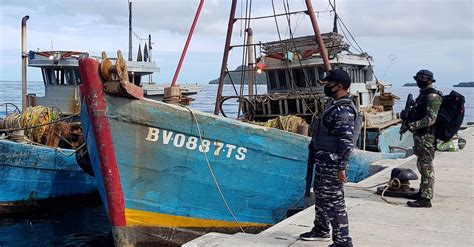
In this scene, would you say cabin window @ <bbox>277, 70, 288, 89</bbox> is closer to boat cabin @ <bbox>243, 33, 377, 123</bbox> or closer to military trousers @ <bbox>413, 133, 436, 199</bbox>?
boat cabin @ <bbox>243, 33, 377, 123</bbox>

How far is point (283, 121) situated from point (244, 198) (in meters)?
2.26

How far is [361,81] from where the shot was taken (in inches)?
558

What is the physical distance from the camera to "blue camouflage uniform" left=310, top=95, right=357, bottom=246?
4633 millimetres

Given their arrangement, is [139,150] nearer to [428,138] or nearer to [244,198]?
[244,198]

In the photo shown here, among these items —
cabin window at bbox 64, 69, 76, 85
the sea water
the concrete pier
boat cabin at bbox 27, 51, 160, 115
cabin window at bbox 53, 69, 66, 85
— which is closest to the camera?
the concrete pier

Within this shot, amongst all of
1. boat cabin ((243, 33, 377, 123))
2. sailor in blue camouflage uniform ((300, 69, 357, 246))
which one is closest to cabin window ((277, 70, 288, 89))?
boat cabin ((243, 33, 377, 123))

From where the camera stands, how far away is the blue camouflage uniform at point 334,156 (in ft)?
15.2

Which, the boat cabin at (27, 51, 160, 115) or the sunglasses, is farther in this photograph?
the boat cabin at (27, 51, 160, 115)

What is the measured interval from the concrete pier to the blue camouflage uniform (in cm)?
38

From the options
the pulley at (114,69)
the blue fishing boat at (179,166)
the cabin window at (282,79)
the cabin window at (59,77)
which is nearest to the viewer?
the pulley at (114,69)

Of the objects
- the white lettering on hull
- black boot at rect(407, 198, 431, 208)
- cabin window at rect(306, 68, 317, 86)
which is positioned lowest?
black boot at rect(407, 198, 431, 208)

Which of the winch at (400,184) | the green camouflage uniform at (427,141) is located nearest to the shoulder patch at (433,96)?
the green camouflage uniform at (427,141)

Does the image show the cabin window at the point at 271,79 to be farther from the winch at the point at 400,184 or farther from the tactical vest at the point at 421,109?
the tactical vest at the point at 421,109

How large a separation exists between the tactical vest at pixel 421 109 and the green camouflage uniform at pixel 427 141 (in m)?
0.02
